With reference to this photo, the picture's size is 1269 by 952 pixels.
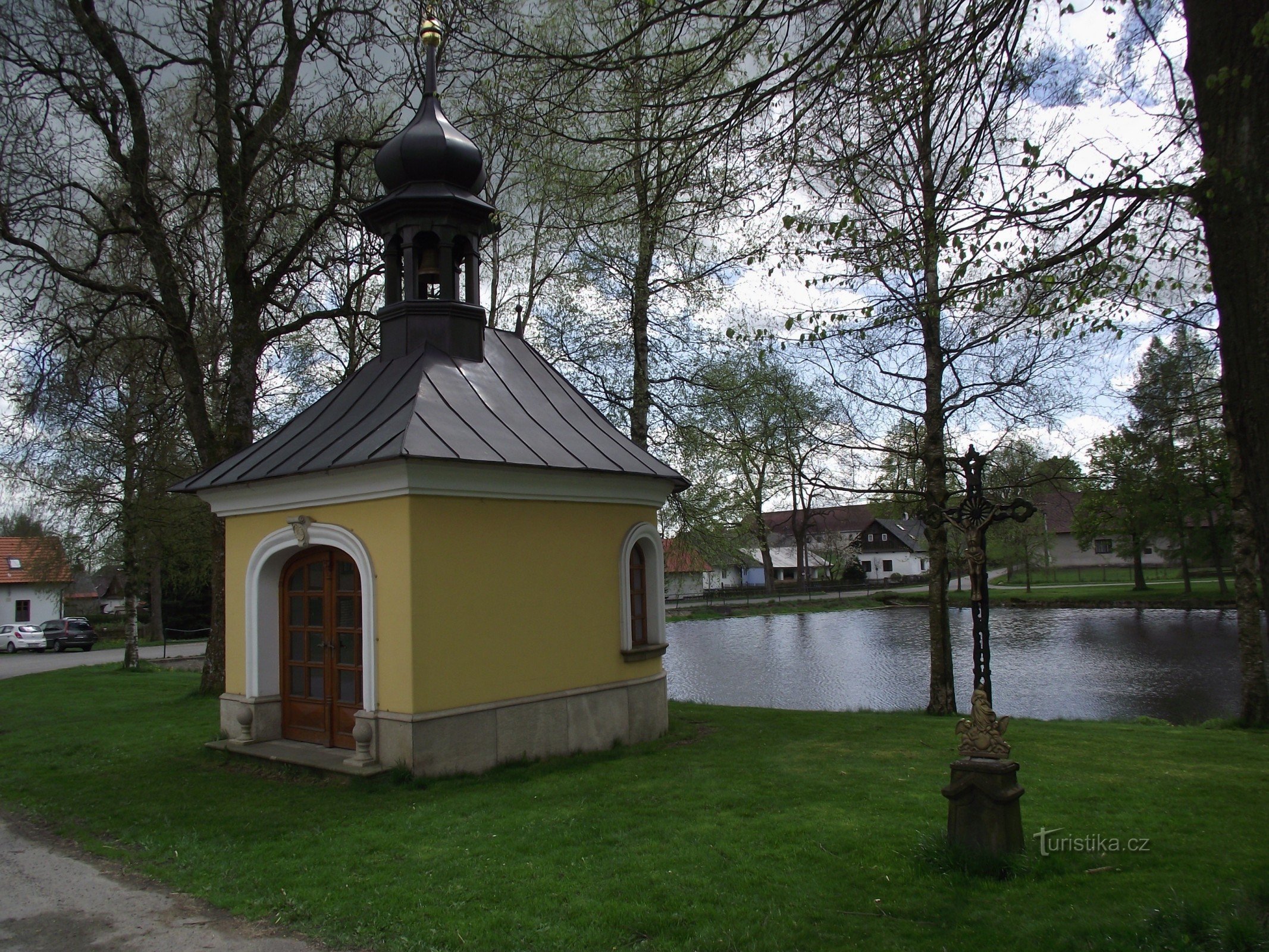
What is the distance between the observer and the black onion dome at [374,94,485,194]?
36.4 feet

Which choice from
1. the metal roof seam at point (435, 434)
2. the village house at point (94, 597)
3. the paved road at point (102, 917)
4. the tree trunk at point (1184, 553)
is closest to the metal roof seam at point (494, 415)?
the metal roof seam at point (435, 434)

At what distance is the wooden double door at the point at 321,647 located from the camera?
979 centimetres

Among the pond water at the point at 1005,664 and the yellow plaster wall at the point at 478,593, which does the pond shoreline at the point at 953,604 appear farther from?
the yellow plaster wall at the point at 478,593

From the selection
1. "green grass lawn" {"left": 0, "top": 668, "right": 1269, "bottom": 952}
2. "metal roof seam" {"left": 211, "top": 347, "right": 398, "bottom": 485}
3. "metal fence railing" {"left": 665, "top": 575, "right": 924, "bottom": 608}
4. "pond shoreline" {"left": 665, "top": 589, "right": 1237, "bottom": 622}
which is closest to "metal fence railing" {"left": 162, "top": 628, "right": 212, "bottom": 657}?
"pond shoreline" {"left": 665, "top": 589, "right": 1237, "bottom": 622}

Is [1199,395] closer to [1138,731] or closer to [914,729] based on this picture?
[1138,731]

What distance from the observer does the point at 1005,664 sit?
24719 millimetres

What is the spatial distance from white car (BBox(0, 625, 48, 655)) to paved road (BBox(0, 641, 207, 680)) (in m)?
0.23

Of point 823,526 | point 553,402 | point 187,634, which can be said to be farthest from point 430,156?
point 823,526

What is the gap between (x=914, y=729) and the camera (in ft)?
38.9

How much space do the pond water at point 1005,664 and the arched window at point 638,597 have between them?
727cm

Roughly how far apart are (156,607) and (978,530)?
119 feet

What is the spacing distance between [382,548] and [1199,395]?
1239 centimetres

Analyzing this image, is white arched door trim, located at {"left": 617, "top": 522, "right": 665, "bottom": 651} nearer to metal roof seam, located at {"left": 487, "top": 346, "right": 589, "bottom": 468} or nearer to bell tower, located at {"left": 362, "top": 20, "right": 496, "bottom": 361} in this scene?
metal roof seam, located at {"left": 487, "top": 346, "right": 589, "bottom": 468}

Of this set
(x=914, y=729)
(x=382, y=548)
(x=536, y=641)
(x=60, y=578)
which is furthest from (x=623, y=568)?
(x=60, y=578)
